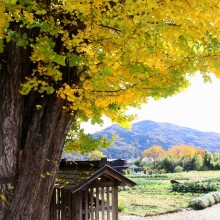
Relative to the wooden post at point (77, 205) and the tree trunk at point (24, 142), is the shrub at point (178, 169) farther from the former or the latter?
the tree trunk at point (24, 142)

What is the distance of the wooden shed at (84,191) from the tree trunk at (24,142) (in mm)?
2610

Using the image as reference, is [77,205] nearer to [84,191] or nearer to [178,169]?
[84,191]

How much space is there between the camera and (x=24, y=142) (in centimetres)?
602

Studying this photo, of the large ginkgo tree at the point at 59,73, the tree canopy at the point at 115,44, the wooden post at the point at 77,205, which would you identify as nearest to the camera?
the tree canopy at the point at 115,44

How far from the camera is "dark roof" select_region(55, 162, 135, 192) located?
28.5 feet

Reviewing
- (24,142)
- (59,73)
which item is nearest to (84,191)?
(24,142)

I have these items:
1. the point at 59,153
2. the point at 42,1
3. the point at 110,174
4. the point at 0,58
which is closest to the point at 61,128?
the point at 59,153

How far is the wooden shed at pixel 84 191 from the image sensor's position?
29.4ft

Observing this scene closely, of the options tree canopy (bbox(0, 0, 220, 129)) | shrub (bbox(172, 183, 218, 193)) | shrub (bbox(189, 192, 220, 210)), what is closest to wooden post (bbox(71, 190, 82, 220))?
tree canopy (bbox(0, 0, 220, 129))

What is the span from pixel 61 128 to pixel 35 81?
101cm

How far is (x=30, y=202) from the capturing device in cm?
589

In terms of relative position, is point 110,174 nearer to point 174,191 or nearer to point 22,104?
point 22,104

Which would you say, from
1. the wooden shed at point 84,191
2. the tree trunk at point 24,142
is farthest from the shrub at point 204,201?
the tree trunk at point 24,142

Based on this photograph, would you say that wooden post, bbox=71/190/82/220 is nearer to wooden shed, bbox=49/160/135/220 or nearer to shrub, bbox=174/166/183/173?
wooden shed, bbox=49/160/135/220
